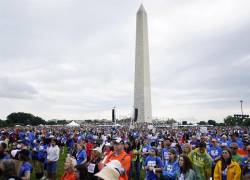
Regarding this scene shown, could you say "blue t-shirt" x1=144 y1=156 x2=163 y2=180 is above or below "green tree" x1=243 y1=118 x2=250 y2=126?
below

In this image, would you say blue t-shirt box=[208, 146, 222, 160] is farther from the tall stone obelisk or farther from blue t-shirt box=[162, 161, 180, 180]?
the tall stone obelisk

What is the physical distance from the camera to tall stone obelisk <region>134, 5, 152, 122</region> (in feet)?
223

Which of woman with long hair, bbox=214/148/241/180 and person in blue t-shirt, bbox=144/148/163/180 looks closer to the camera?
woman with long hair, bbox=214/148/241/180

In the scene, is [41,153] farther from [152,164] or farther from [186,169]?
[186,169]

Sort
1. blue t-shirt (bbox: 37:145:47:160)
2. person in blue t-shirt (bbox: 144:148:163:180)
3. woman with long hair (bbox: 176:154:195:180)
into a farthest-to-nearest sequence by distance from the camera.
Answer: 1. blue t-shirt (bbox: 37:145:47:160)
2. person in blue t-shirt (bbox: 144:148:163:180)
3. woman with long hair (bbox: 176:154:195:180)

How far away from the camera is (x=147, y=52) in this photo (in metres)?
70.0

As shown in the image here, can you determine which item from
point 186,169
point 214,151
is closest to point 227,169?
point 186,169

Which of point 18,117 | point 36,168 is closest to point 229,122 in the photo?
point 18,117

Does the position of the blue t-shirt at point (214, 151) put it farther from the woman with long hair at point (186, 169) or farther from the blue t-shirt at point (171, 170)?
the woman with long hair at point (186, 169)

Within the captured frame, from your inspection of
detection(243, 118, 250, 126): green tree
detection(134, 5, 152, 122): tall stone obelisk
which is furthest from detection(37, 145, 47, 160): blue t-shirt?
detection(243, 118, 250, 126): green tree

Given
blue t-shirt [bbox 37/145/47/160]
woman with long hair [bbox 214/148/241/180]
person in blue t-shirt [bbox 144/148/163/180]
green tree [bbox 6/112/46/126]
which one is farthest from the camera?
green tree [bbox 6/112/46/126]

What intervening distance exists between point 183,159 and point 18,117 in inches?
4234

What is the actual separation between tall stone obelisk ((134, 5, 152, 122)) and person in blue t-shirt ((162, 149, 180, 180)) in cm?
6134

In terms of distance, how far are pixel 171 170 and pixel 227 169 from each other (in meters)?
1.18
